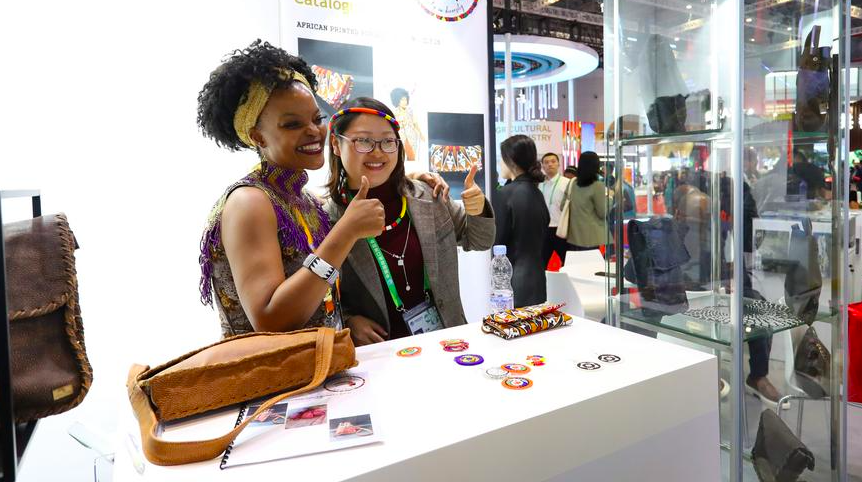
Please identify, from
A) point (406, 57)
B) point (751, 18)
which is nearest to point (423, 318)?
point (751, 18)

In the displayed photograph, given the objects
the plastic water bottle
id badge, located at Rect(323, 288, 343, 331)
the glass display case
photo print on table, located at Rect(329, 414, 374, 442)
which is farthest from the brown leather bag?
the glass display case

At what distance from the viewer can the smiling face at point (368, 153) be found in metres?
1.84

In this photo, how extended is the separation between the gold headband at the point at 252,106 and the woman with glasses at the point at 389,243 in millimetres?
326

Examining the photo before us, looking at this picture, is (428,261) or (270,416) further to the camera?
(428,261)

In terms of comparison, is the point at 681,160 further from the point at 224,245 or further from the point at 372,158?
the point at 224,245

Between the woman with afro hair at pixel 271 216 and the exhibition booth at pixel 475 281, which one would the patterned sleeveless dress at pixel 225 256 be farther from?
the exhibition booth at pixel 475 281

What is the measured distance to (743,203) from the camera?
5.27 feet

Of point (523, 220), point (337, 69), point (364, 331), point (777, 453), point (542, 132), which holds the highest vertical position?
point (542, 132)

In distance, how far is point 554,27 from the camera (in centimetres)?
1371

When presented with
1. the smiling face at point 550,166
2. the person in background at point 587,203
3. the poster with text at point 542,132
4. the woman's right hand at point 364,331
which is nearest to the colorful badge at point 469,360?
the woman's right hand at point 364,331

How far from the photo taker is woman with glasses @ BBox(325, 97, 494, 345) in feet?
6.02

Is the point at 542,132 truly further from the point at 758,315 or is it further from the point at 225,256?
the point at 225,256

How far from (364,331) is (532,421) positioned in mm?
888

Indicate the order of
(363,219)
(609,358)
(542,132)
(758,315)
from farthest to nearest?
1. (542,132)
2. (758,315)
3. (363,219)
4. (609,358)
